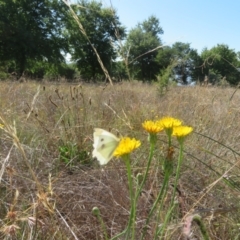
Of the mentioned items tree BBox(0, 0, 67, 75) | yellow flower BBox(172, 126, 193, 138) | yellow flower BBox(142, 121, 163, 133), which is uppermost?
tree BBox(0, 0, 67, 75)

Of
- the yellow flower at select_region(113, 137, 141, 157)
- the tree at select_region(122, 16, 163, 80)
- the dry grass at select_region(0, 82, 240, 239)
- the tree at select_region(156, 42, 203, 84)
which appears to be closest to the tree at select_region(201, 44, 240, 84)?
the tree at select_region(156, 42, 203, 84)

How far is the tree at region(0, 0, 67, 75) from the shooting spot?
72.1ft

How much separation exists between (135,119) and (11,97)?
129 cm

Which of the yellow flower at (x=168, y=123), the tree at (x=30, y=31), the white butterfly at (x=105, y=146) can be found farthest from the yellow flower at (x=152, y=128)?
the tree at (x=30, y=31)

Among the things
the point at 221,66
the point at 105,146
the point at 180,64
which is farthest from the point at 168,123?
the point at 221,66

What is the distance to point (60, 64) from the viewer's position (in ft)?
80.5

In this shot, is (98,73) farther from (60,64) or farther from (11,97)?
(11,97)

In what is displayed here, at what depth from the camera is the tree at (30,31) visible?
21984 millimetres

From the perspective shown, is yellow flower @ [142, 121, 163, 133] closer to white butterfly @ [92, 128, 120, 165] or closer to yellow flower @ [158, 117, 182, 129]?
yellow flower @ [158, 117, 182, 129]

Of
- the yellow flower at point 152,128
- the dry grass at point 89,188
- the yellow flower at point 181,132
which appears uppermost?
the yellow flower at point 152,128

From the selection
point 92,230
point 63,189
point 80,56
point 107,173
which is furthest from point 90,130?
point 80,56

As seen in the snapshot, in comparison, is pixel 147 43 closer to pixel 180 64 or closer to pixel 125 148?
pixel 180 64

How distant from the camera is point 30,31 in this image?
22.7m

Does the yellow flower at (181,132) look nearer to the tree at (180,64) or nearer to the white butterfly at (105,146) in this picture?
the white butterfly at (105,146)
